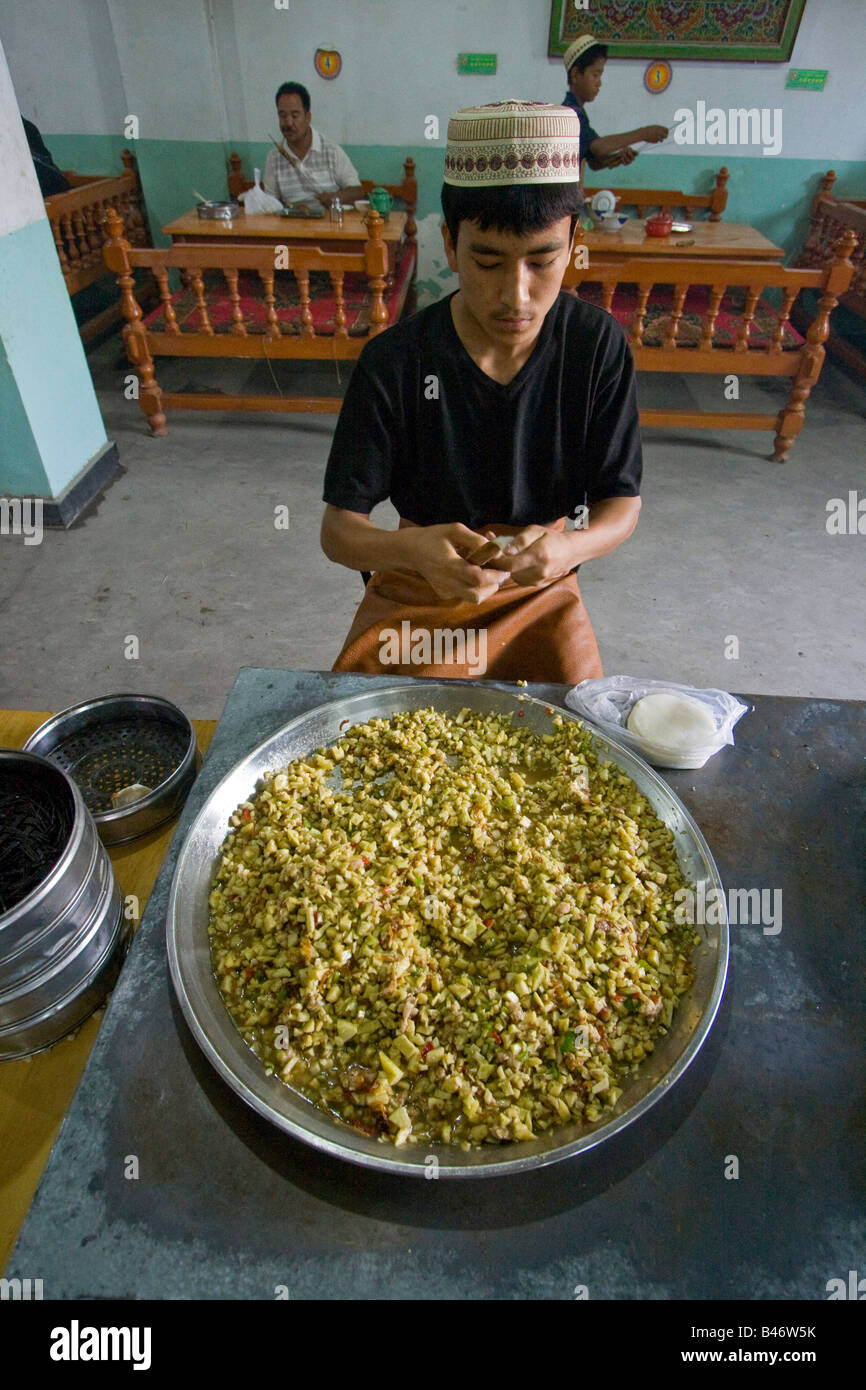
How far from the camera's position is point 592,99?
549 centimetres

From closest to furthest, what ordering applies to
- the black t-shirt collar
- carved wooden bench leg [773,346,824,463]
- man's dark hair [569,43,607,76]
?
the black t-shirt collar
carved wooden bench leg [773,346,824,463]
man's dark hair [569,43,607,76]

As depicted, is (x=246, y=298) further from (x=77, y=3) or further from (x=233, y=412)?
(x=77, y=3)

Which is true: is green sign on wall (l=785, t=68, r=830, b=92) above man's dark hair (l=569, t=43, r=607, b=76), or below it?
below

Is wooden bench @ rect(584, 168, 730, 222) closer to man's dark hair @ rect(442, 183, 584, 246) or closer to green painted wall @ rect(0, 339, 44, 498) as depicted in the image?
green painted wall @ rect(0, 339, 44, 498)

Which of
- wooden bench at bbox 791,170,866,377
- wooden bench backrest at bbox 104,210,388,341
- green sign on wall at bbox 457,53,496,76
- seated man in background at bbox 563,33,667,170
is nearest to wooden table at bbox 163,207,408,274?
wooden bench backrest at bbox 104,210,388,341

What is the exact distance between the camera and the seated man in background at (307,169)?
5.60 metres

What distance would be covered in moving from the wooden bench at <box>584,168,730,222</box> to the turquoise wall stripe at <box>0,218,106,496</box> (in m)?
4.27

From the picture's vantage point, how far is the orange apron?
1.88 meters

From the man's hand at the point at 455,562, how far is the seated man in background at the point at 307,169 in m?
5.30

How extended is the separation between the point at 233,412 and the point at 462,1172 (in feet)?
18.3

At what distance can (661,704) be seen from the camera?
1534mm

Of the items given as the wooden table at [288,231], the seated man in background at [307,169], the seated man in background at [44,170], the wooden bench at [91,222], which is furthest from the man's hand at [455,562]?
the seated man in background at [44,170]

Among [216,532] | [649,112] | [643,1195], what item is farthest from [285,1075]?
[649,112]

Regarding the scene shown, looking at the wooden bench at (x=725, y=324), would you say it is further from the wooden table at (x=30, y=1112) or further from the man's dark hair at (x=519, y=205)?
the wooden table at (x=30, y=1112)
